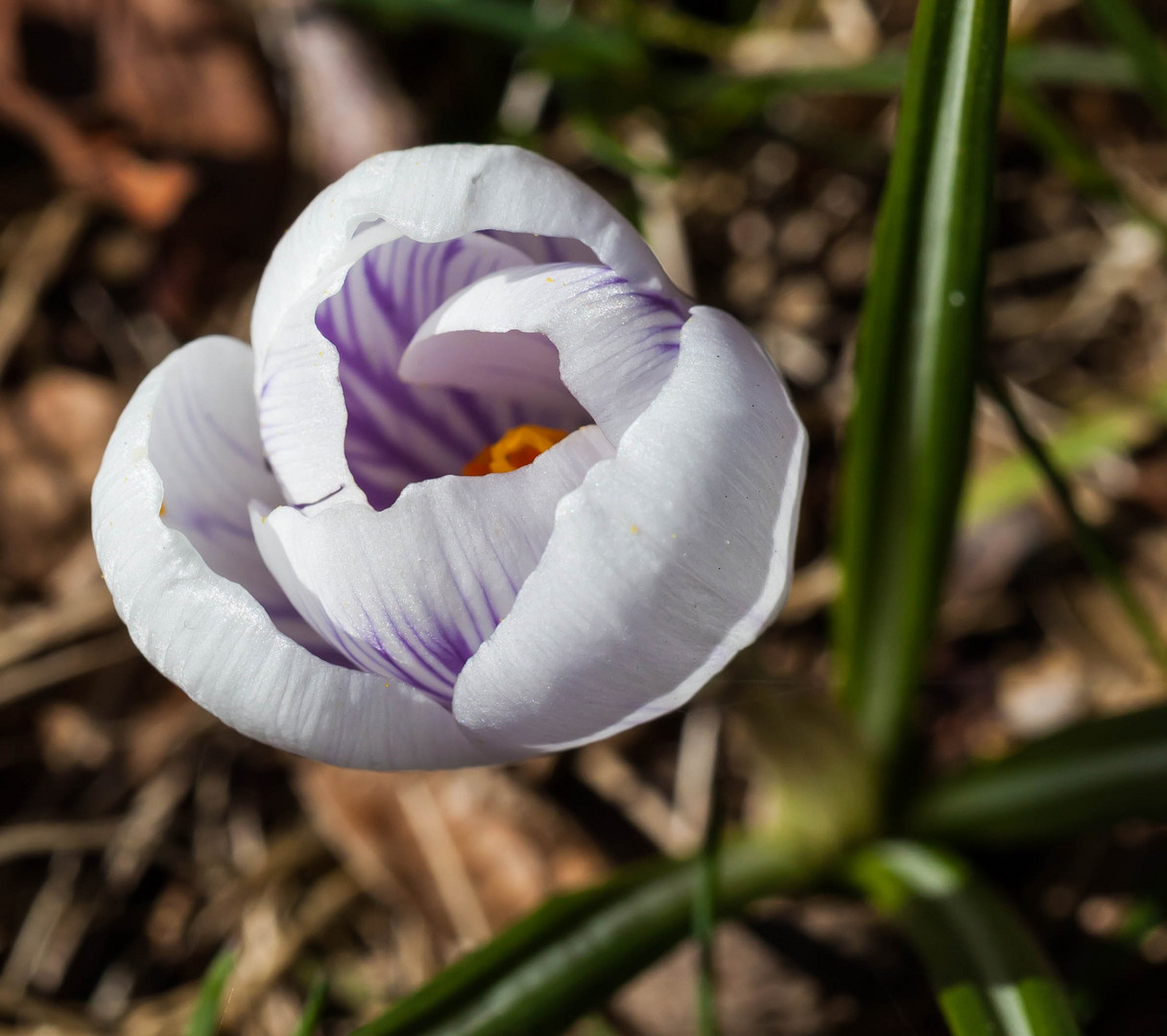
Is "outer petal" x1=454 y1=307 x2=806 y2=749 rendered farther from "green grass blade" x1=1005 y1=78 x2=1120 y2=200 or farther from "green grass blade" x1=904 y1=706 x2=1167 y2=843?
"green grass blade" x1=1005 y1=78 x2=1120 y2=200

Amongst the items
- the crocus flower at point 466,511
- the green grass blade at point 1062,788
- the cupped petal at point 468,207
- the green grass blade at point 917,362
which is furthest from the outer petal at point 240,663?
the green grass blade at point 1062,788

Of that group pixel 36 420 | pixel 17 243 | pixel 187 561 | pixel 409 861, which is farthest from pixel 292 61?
pixel 187 561

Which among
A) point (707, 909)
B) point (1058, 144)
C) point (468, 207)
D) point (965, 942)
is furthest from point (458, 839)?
point (1058, 144)

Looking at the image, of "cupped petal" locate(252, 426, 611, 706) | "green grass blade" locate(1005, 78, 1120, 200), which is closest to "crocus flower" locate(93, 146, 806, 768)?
"cupped petal" locate(252, 426, 611, 706)

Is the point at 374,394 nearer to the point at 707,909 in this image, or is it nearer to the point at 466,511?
the point at 466,511

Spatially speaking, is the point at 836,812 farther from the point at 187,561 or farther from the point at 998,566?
the point at 187,561

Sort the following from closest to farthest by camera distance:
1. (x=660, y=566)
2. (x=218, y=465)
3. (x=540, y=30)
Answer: (x=660, y=566), (x=218, y=465), (x=540, y=30)
